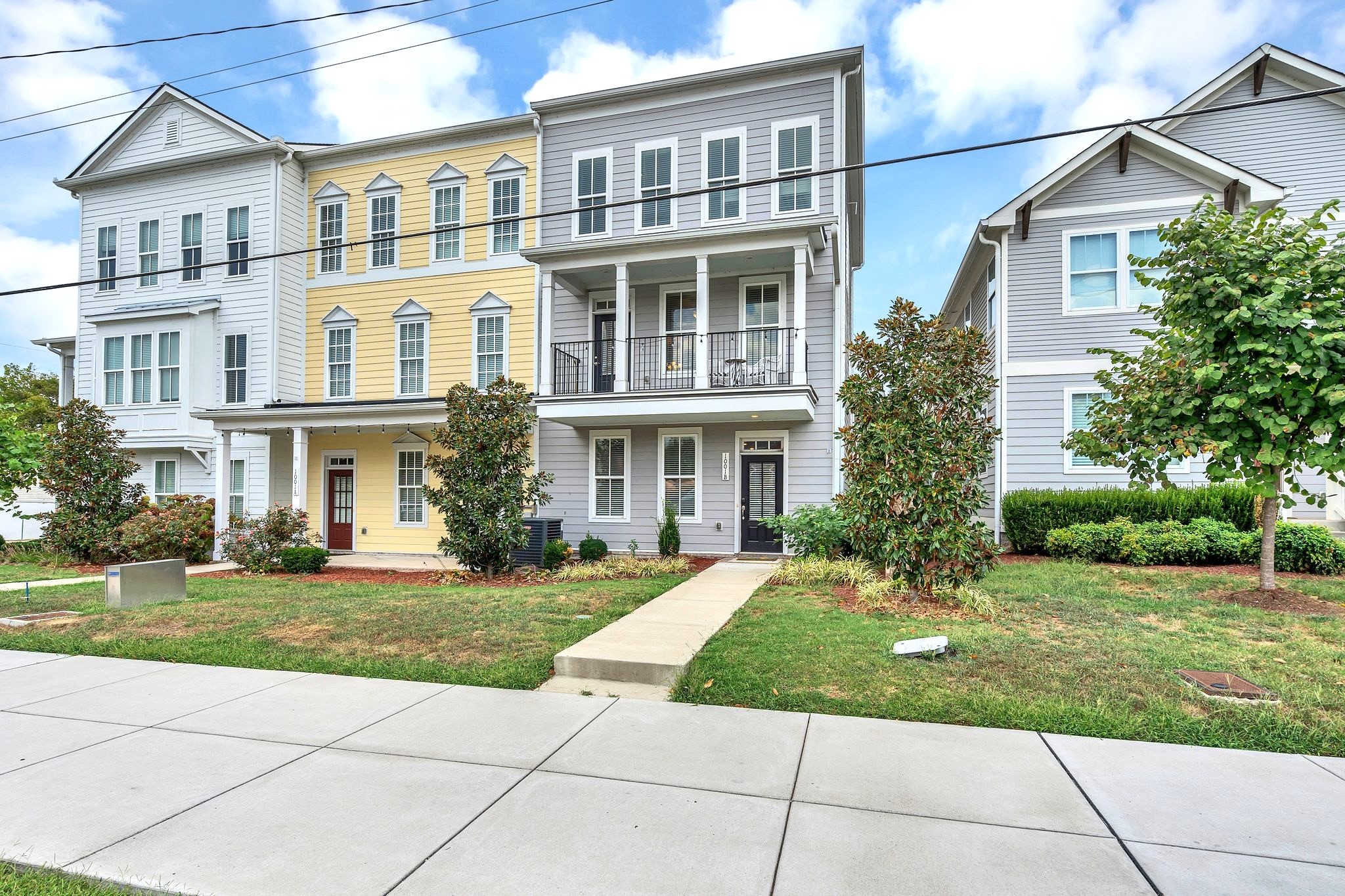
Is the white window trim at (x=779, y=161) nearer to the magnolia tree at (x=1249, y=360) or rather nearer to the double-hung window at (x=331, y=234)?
the magnolia tree at (x=1249, y=360)

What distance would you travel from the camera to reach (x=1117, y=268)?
14.3 metres

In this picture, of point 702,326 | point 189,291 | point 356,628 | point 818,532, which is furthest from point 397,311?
point 818,532

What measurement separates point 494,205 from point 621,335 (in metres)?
5.44

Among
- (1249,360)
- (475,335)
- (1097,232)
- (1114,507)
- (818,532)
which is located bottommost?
(818,532)

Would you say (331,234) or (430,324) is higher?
(331,234)

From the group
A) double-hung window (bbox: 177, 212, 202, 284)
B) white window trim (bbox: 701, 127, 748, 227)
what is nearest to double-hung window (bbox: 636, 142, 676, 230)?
white window trim (bbox: 701, 127, 748, 227)

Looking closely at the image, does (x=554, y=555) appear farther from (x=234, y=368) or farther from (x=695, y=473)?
(x=234, y=368)

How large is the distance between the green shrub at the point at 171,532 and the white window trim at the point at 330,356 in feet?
12.3

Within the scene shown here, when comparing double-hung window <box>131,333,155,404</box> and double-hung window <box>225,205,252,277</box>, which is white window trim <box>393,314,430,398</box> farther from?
double-hung window <box>131,333,155,404</box>

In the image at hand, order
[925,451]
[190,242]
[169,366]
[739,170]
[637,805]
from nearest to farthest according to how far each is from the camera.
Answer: [637,805] < [925,451] < [739,170] < [169,366] < [190,242]

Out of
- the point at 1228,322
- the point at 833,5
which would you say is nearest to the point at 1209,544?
the point at 1228,322

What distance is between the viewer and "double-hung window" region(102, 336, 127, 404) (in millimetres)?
18312

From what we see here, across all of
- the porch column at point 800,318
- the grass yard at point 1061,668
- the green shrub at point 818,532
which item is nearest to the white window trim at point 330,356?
the porch column at point 800,318

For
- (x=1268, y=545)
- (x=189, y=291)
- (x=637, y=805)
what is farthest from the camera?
(x=189, y=291)
